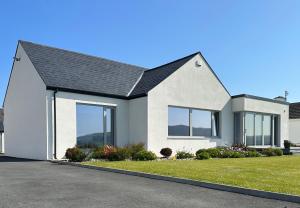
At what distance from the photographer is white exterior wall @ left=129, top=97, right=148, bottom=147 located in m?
18.5

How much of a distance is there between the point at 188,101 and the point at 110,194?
14.1 metres

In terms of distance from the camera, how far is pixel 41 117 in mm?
16453

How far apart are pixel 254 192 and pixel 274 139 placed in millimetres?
20543

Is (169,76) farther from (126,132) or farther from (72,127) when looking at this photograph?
Answer: (72,127)

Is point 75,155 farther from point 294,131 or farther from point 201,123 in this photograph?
point 294,131

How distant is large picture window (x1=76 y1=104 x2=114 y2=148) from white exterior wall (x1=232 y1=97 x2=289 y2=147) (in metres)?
9.95

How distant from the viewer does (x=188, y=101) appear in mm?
20578

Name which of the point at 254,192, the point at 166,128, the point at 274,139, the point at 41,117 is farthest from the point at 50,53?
the point at 274,139

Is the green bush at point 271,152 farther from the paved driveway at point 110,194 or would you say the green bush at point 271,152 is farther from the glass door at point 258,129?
the paved driveway at point 110,194

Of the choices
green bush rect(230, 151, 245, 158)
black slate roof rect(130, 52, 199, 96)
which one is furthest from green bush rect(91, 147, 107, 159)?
green bush rect(230, 151, 245, 158)

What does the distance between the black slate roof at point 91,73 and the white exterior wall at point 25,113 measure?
1.94 ft

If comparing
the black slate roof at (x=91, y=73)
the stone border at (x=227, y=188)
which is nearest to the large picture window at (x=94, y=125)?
the black slate roof at (x=91, y=73)

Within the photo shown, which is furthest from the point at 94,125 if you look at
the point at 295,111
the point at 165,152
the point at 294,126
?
the point at 295,111

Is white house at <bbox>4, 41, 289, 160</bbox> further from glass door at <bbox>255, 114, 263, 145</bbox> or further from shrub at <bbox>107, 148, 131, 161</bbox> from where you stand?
shrub at <bbox>107, 148, 131, 161</bbox>
